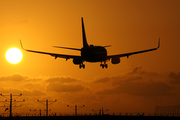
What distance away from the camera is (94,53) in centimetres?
12062

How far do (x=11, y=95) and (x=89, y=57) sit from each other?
62.4 metres

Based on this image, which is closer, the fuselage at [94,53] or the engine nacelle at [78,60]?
the fuselage at [94,53]

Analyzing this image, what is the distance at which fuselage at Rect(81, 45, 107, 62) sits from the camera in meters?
121

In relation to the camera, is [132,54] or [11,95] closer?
[132,54]

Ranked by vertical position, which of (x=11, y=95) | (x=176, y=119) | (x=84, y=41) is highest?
(x=84, y=41)

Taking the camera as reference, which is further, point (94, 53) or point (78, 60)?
point (78, 60)

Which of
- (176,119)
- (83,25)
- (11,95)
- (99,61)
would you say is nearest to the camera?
(176,119)

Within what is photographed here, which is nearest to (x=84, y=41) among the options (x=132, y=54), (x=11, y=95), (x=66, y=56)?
(x=66, y=56)

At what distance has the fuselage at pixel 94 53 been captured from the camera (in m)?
121

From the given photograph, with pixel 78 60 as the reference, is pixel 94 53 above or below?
above

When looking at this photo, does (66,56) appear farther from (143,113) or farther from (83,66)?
(143,113)

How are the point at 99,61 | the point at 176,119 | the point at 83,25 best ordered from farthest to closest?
the point at 83,25, the point at 99,61, the point at 176,119

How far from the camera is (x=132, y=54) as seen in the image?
131 m

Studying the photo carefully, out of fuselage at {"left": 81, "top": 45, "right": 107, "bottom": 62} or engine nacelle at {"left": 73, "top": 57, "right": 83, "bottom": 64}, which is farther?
engine nacelle at {"left": 73, "top": 57, "right": 83, "bottom": 64}
